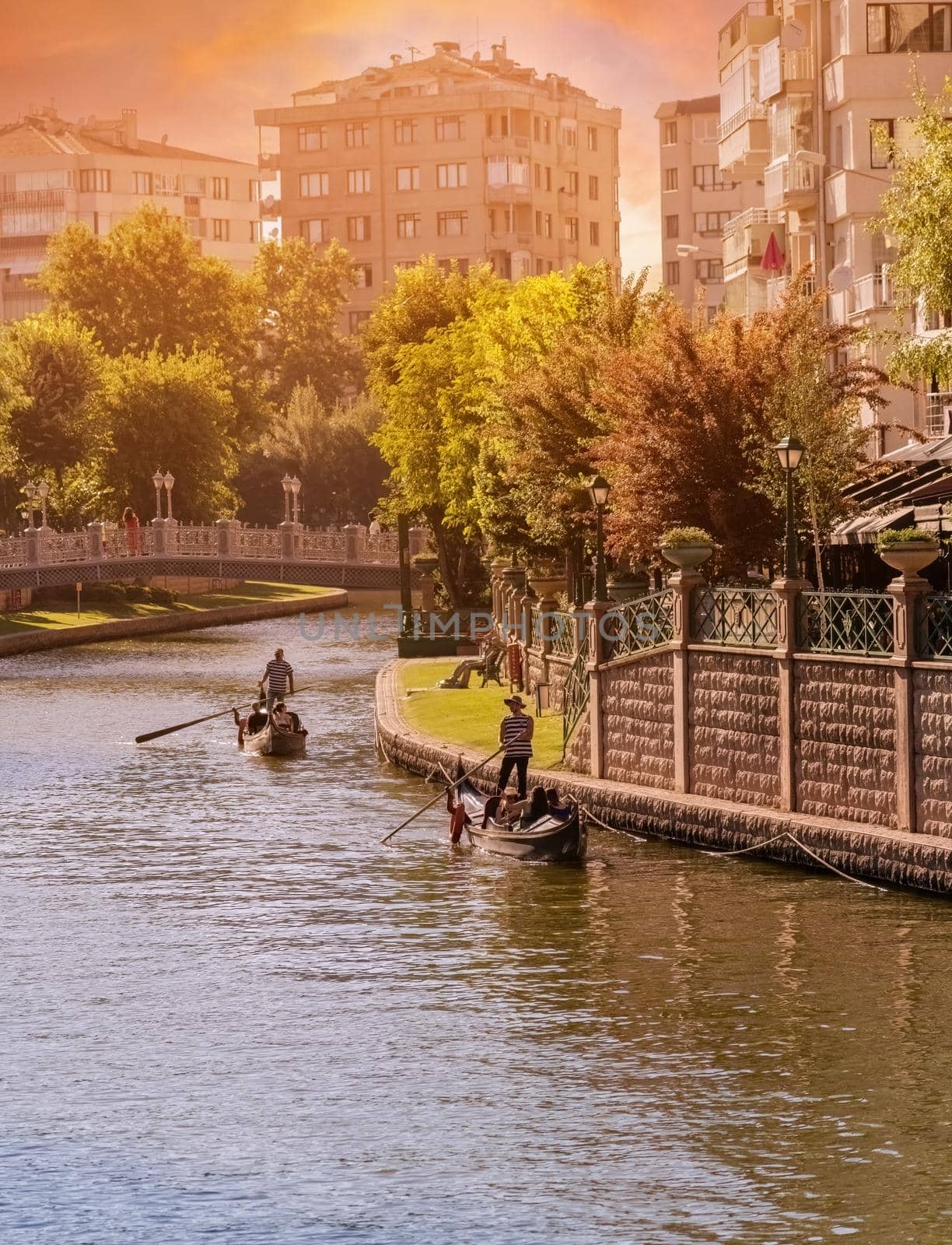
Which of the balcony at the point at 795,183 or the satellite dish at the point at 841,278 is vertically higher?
→ the balcony at the point at 795,183

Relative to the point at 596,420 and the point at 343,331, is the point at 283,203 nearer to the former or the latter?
the point at 343,331

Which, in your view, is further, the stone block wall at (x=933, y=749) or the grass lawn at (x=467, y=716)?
the grass lawn at (x=467, y=716)

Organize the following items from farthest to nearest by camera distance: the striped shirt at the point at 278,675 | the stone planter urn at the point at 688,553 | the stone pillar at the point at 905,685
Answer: the striped shirt at the point at 278,675, the stone planter urn at the point at 688,553, the stone pillar at the point at 905,685

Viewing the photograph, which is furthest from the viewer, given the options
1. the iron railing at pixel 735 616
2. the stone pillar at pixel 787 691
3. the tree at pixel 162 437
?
the tree at pixel 162 437

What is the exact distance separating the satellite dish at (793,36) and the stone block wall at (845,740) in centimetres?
3279

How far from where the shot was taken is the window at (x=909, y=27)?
56656mm

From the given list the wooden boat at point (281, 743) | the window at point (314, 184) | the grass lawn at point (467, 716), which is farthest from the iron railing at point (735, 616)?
the window at point (314, 184)

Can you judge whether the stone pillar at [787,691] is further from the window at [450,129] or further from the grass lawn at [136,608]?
the window at [450,129]

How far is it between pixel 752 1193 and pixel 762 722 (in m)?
14.2

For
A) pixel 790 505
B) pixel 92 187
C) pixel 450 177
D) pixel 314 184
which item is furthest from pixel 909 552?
pixel 92 187

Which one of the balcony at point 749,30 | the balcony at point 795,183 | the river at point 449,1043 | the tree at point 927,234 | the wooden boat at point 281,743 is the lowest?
the river at point 449,1043

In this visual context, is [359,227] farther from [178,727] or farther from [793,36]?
[178,727]

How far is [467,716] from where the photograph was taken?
42594 millimetres

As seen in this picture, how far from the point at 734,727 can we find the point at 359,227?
120116 mm
